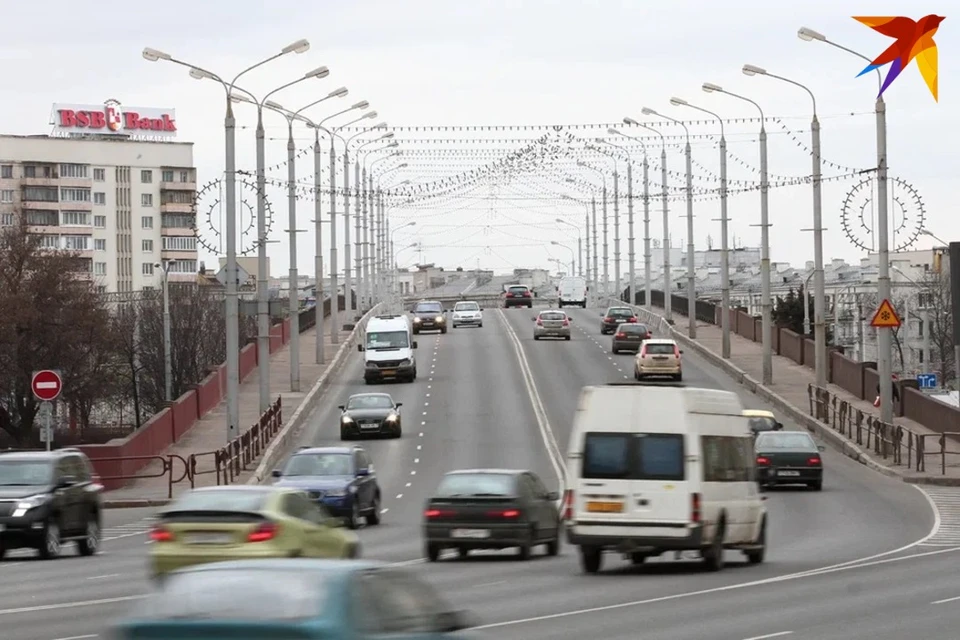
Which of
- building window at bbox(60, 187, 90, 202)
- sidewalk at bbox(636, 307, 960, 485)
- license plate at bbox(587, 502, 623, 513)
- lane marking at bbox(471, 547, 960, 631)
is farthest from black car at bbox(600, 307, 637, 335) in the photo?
building window at bbox(60, 187, 90, 202)

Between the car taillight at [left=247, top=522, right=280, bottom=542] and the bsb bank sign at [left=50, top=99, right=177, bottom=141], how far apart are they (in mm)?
145700

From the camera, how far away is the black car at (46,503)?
27.6 meters

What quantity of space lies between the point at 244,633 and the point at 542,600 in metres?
11.9

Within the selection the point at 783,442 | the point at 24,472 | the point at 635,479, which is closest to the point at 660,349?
the point at 783,442

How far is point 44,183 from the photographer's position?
160 m

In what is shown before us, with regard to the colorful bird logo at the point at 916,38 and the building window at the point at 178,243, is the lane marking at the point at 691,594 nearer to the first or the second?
the colorful bird logo at the point at 916,38

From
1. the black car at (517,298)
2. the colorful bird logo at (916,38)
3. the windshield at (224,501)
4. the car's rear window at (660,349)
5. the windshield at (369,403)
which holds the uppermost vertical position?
the colorful bird logo at (916,38)

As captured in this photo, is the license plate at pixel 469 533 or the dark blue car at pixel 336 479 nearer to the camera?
the license plate at pixel 469 533

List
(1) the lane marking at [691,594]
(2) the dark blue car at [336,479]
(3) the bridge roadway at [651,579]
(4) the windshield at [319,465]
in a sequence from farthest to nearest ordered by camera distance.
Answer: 1. (4) the windshield at [319,465]
2. (2) the dark blue car at [336,479]
3. (1) the lane marking at [691,594]
4. (3) the bridge roadway at [651,579]

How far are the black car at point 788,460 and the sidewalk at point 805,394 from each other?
4143 mm

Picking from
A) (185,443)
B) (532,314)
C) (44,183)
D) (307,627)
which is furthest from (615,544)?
(44,183)

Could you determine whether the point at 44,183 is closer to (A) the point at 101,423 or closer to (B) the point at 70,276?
(A) the point at 101,423

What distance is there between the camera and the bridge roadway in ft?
59.5

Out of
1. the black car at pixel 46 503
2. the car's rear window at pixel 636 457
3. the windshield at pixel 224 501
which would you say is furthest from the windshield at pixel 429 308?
the windshield at pixel 224 501
